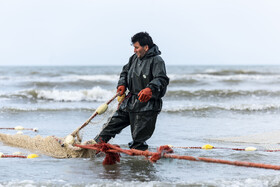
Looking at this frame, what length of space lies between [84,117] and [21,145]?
3.78 metres

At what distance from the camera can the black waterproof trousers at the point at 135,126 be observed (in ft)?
14.7

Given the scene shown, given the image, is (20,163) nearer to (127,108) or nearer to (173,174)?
(127,108)

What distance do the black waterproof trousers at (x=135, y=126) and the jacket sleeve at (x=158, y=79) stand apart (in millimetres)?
301

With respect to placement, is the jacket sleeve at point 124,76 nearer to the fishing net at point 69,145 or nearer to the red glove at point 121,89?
the red glove at point 121,89

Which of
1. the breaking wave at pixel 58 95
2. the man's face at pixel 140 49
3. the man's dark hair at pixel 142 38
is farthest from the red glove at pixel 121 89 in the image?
the breaking wave at pixel 58 95

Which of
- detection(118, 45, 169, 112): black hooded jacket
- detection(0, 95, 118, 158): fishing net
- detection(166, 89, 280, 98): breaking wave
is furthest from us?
detection(166, 89, 280, 98): breaking wave

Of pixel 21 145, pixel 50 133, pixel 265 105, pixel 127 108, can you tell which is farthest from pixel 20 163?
pixel 265 105

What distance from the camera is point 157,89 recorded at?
421cm

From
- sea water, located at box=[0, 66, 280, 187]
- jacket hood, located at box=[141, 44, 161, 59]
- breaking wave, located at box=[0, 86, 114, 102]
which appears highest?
jacket hood, located at box=[141, 44, 161, 59]

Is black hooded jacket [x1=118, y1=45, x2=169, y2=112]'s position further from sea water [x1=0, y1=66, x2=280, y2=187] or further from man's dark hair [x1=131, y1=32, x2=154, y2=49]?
sea water [x1=0, y1=66, x2=280, y2=187]

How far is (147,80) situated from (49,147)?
5.57 feet

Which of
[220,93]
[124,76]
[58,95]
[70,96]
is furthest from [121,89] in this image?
[220,93]

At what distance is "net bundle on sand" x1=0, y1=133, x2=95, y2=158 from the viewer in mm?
4824

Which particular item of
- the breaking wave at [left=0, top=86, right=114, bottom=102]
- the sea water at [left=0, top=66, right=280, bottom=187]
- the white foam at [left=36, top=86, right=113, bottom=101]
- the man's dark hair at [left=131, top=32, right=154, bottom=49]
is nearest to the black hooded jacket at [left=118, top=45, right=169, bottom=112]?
the man's dark hair at [left=131, top=32, right=154, bottom=49]
